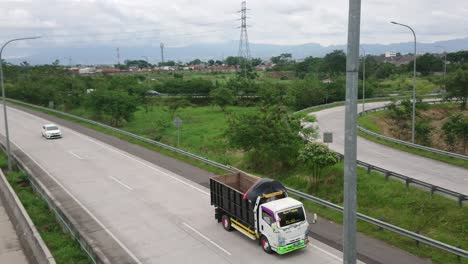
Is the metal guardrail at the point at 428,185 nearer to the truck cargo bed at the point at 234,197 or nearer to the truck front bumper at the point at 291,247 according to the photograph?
the truck front bumper at the point at 291,247

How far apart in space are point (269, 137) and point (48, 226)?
13414mm

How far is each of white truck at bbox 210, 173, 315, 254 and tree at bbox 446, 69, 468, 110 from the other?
128ft

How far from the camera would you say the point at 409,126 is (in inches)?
1597

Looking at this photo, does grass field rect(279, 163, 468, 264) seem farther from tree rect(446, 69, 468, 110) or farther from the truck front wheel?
tree rect(446, 69, 468, 110)

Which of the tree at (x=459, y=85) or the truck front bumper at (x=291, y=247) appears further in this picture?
the tree at (x=459, y=85)

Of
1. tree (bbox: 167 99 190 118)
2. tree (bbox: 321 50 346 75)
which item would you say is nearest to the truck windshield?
tree (bbox: 167 99 190 118)

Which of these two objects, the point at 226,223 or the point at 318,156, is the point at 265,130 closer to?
the point at 318,156

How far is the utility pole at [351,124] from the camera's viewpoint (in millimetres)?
6496

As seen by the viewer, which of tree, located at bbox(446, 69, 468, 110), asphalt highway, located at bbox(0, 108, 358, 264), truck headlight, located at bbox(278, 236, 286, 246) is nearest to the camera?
truck headlight, located at bbox(278, 236, 286, 246)

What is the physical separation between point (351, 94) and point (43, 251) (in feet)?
41.9

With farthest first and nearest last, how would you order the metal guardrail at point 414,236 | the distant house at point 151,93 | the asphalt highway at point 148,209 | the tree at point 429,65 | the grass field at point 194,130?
the tree at point 429,65
the distant house at point 151,93
the grass field at point 194,130
the asphalt highway at point 148,209
the metal guardrail at point 414,236

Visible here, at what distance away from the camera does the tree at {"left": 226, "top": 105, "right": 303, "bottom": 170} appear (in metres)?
26.1

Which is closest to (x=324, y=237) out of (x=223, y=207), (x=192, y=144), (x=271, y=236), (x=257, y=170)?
(x=271, y=236)

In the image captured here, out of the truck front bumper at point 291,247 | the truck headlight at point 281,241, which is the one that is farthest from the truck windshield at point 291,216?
the truck front bumper at point 291,247
